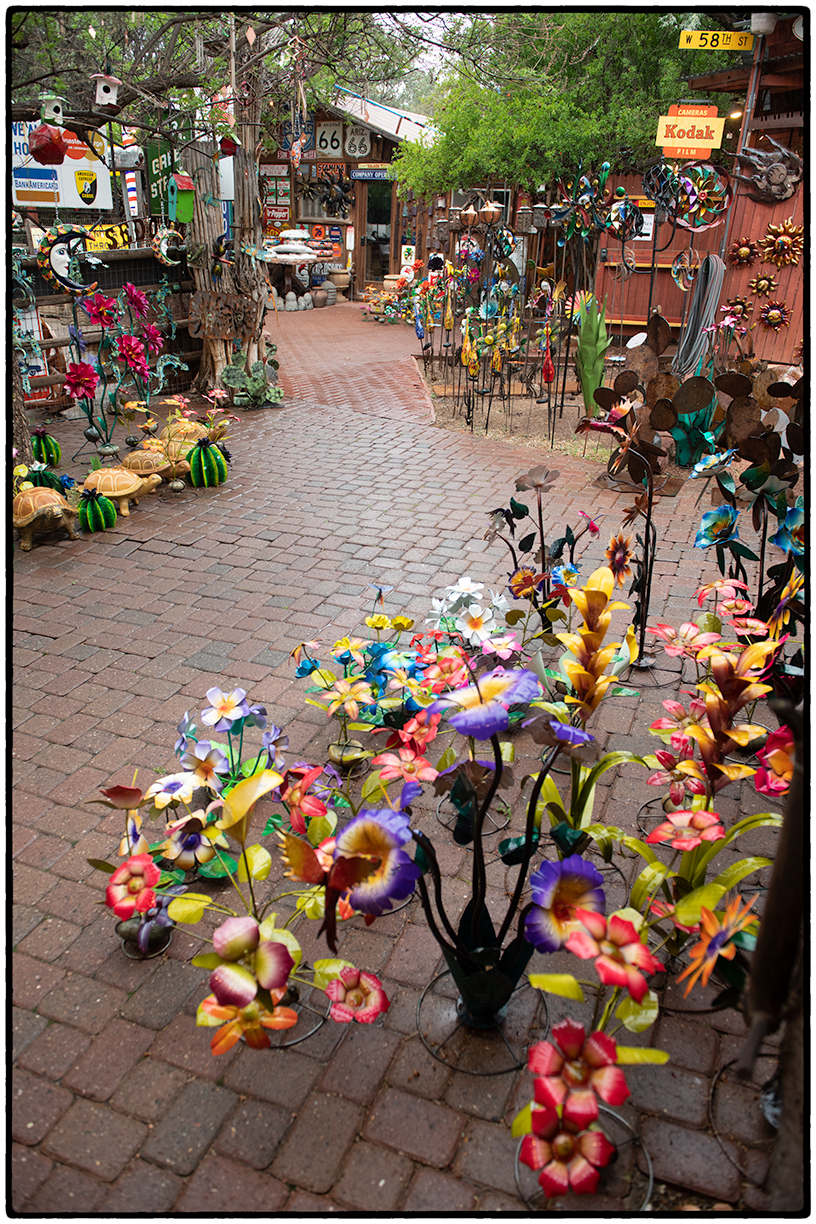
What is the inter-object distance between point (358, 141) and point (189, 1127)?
21.5m

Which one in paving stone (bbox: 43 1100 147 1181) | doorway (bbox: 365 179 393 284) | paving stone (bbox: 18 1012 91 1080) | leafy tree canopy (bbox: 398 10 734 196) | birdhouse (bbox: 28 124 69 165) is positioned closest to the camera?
paving stone (bbox: 43 1100 147 1181)

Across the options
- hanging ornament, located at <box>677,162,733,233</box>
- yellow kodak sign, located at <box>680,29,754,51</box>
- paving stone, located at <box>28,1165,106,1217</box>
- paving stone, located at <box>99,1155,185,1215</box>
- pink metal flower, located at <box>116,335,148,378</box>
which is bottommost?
paving stone, located at <box>28,1165,106,1217</box>

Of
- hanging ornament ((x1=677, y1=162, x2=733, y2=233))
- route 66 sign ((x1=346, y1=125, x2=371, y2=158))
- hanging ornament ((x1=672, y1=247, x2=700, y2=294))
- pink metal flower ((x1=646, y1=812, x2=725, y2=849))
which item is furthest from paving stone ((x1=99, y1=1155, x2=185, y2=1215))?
route 66 sign ((x1=346, y1=125, x2=371, y2=158))

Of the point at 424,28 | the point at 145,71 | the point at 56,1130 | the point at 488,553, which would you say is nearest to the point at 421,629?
the point at 488,553

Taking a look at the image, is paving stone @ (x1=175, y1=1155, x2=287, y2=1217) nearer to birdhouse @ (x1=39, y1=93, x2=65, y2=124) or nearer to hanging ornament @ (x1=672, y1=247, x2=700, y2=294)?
birdhouse @ (x1=39, y1=93, x2=65, y2=124)

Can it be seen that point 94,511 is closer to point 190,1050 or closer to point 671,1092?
point 190,1050

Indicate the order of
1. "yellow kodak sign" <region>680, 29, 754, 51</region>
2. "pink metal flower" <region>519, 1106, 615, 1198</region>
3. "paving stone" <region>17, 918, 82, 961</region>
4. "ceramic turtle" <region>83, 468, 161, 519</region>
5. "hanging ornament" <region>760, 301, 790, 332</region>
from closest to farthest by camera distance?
"pink metal flower" <region>519, 1106, 615, 1198</region>
"paving stone" <region>17, 918, 82, 961</region>
"ceramic turtle" <region>83, 468, 161, 519</region>
"hanging ornament" <region>760, 301, 790, 332</region>
"yellow kodak sign" <region>680, 29, 754, 51</region>

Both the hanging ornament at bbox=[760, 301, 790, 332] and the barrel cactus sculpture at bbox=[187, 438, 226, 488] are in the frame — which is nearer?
the barrel cactus sculpture at bbox=[187, 438, 226, 488]

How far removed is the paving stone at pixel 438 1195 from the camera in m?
1.65

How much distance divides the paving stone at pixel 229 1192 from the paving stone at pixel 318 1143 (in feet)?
0.13

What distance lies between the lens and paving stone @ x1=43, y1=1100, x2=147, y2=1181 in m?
1.74

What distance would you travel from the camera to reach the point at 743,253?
829 cm

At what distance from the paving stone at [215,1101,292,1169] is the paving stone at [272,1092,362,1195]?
0.08ft

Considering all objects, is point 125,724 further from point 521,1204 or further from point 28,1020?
point 521,1204
